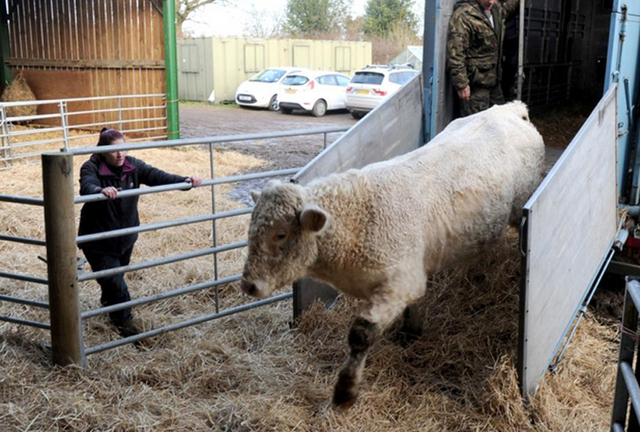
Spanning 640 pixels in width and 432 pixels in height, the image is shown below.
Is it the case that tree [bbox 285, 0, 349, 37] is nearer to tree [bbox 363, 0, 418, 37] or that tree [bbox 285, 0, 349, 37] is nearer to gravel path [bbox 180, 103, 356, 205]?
tree [bbox 363, 0, 418, 37]

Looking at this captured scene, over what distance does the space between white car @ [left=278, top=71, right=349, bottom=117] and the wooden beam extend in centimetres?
940

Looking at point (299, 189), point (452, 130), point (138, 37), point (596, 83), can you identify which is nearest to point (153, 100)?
point (138, 37)

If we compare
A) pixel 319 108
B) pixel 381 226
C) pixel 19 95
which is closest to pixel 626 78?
pixel 381 226

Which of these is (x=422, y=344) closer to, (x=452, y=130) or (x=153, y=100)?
(x=452, y=130)

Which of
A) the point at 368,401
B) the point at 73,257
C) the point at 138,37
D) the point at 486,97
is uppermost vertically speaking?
the point at 138,37

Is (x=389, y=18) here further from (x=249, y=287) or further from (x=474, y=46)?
(x=249, y=287)

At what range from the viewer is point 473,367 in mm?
4434

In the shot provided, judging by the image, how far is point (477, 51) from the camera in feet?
20.7

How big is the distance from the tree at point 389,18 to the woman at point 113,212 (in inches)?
1797

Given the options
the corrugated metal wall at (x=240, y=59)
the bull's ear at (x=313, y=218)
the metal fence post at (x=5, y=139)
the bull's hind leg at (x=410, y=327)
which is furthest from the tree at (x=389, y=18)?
the bull's ear at (x=313, y=218)

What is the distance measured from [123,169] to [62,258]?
937 millimetres

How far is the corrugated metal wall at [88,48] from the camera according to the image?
43.9 ft

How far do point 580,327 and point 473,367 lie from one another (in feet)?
3.98

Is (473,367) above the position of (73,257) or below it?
below
